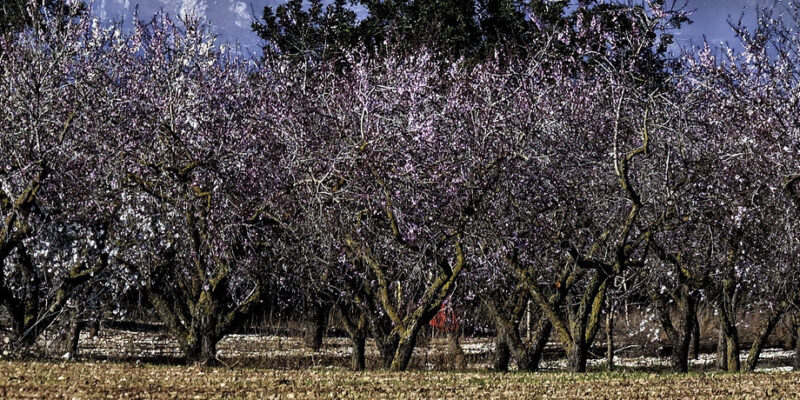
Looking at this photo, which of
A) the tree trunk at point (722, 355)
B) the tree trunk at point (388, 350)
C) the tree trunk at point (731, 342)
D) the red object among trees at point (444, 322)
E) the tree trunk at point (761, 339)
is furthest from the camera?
the red object among trees at point (444, 322)

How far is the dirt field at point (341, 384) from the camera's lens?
34.1 feet

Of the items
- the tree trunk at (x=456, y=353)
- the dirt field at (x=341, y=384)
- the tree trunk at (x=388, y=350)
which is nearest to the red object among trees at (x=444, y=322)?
the tree trunk at (x=456, y=353)

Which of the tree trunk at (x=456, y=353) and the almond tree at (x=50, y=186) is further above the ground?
the almond tree at (x=50, y=186)

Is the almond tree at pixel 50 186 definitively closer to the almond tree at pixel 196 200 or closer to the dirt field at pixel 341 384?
the almond tree at pixel 196 200

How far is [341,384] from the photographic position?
38.0ft

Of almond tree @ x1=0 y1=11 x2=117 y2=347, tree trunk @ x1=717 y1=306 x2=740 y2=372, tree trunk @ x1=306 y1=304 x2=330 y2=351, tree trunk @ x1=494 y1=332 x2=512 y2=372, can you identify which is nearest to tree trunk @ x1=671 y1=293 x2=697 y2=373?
tree trunk @ x1=717 y1=306 x2=740 y2=372

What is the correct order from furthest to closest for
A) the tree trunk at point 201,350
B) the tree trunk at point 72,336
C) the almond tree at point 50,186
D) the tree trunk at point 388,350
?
the tree trunk at point 72,336 → the tree trunk at point 388,350 → the tree trunk at point 201,350 → the almond tree at point 50,186

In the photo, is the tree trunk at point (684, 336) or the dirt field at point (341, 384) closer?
the dirt field at point (341, 384)

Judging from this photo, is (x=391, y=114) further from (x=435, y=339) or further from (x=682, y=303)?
(x=435, y=339)

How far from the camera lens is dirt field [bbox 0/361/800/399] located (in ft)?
34.1

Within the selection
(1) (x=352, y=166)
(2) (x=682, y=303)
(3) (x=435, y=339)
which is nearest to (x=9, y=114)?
(1) (x=352, y=166)

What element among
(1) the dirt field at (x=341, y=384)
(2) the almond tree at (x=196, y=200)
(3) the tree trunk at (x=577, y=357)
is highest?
(2) the almond tree at (x=196, y=200)

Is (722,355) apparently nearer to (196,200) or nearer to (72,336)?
(196,200)

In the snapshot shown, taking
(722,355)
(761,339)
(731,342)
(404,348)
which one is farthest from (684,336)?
(404,348)
